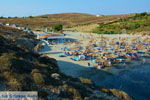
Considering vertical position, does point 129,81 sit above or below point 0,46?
below

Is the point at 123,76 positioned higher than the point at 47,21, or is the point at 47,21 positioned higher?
the point at 47,21

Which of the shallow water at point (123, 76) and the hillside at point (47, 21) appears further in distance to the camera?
the hillside at point (47, 21)

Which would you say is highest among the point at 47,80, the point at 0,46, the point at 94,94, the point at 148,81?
the point at 0,46

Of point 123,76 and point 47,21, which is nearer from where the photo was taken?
point 123,76

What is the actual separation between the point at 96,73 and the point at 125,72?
4.41 meters

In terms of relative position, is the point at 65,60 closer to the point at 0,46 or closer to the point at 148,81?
the point at 148,81

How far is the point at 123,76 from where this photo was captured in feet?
84.1

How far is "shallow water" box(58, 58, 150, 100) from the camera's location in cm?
2136

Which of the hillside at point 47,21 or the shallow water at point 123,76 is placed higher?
the hillside at point 47,21

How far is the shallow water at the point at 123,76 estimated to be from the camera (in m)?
21.4

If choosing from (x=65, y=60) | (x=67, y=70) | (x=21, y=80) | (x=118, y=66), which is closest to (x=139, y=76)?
(x=118, y=66)

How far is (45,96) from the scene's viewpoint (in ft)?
34.4

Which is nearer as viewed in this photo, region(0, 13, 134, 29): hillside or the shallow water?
the shallow water

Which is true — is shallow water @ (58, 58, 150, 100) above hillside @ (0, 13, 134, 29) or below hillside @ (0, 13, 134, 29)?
below
